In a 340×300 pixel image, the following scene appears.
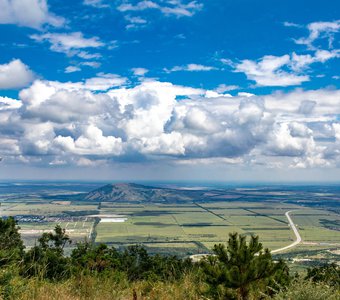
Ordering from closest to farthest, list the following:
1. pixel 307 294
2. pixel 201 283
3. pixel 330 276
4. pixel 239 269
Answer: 1. pixel 307 294
2. pixel 239 269
3. pixel 201 283
4. pixel 330 276

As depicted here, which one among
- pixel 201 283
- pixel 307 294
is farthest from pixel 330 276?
pixel 307 294

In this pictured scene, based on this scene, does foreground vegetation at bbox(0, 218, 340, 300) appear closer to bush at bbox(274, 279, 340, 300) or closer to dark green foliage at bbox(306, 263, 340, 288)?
bush at bbox(274, 279, 340, 300)

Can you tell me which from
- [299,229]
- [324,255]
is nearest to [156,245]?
[324,255]

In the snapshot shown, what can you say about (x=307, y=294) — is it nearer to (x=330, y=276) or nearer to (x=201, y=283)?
(x=201, y=283)

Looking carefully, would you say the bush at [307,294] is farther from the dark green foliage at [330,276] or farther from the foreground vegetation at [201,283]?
the dark green foliage at [330,276]

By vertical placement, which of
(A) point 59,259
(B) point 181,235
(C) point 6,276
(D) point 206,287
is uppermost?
(C) point 6,276

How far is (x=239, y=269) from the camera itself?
37.2ft

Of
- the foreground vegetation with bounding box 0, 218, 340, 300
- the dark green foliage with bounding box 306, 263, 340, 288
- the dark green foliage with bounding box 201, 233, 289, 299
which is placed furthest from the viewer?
the dark green foliage with bounding box 306, 263, 340, 288

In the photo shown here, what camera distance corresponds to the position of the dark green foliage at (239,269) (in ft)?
35.6

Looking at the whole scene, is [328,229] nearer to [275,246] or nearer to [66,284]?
[275,246]

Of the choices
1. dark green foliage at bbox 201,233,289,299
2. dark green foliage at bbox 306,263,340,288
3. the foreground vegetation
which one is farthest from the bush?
dark green foliage at bbox 201,233,289,299

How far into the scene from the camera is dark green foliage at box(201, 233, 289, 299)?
10.8 meters

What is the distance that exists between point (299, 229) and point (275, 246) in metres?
61.6

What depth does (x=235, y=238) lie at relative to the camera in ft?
39.8
